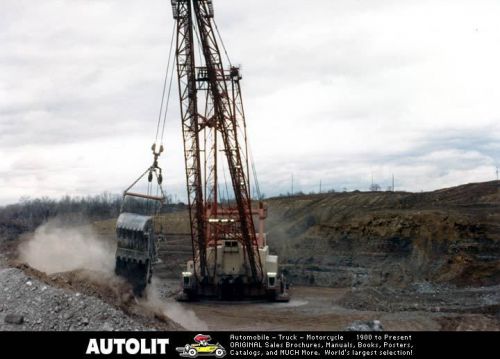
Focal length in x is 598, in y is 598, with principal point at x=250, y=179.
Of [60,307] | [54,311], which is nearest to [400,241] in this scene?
[60,307]

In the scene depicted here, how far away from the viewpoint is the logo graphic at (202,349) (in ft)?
45.9

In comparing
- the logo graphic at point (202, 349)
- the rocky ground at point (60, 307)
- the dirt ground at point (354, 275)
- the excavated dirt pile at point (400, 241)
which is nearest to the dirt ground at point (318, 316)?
the dirt ground at point (354, 275)

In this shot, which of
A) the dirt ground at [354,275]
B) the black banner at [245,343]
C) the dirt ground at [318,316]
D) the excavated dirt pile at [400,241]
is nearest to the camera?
the black banner at [245,343]

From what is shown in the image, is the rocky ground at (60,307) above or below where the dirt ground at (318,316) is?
above

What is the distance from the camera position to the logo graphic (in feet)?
45.9

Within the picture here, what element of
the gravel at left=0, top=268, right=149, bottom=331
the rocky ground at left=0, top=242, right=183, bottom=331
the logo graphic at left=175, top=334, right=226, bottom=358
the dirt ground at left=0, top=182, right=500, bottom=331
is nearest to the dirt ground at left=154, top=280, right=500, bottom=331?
the dirt ground at left=0, top=182, right=500, bottom=331

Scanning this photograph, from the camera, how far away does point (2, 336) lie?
15000 millimetres

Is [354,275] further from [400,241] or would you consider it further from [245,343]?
[245,343]

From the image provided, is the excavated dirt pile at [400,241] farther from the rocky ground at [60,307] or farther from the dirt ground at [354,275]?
the rocky ground at [60,307]

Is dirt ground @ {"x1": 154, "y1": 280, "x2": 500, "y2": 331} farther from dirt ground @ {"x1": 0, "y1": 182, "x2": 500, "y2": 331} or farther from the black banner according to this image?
the black banner

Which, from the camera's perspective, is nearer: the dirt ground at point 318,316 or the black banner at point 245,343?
the black banner at point 245,343

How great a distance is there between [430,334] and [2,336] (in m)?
11.0

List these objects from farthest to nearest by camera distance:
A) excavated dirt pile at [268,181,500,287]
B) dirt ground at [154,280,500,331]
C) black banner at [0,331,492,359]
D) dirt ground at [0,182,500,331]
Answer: excavated dirt pile at [268,181,500,287]
dirt ground at [154,280,500,331]
dirt ground at [0,182,500,331]
black banner at [0,331,492,359]

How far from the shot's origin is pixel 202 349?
14.2 meters
